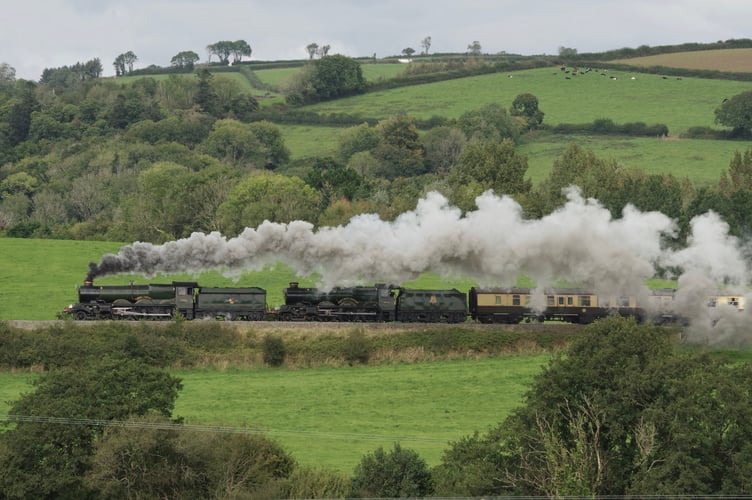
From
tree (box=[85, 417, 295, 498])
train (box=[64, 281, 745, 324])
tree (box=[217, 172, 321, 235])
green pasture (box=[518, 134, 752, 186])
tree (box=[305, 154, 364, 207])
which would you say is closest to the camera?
tree (box=[85, 417, 295, 498])

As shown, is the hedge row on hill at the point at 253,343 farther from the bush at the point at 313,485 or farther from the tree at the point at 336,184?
the tree at the point at 336,184

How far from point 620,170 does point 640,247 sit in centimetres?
6840

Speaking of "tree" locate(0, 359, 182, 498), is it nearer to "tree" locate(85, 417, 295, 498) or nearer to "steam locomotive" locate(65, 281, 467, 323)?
"tree" locate(85, 417, 295, 498)

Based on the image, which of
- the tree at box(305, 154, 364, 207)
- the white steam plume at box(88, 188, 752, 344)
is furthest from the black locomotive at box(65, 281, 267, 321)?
the tree at box(305, 154, 364, 207)

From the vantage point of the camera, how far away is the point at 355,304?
8531cm

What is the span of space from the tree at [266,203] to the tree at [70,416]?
76453mm

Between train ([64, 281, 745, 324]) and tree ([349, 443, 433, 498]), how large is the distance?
34479mm

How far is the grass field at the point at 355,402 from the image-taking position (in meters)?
60.9

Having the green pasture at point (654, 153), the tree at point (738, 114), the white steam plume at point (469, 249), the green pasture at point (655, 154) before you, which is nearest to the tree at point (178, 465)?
the white steam plume at point (469, 249)

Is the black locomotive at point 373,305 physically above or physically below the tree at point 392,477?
above

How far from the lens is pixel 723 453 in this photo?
153ft

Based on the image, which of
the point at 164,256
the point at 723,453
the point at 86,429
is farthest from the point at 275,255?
the point at 723,453

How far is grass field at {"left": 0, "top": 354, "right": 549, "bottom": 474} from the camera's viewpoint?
200 ft

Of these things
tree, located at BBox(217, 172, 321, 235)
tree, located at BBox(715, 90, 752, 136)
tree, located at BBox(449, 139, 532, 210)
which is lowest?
tree, located at BBox(217, 172, 321, 235)
